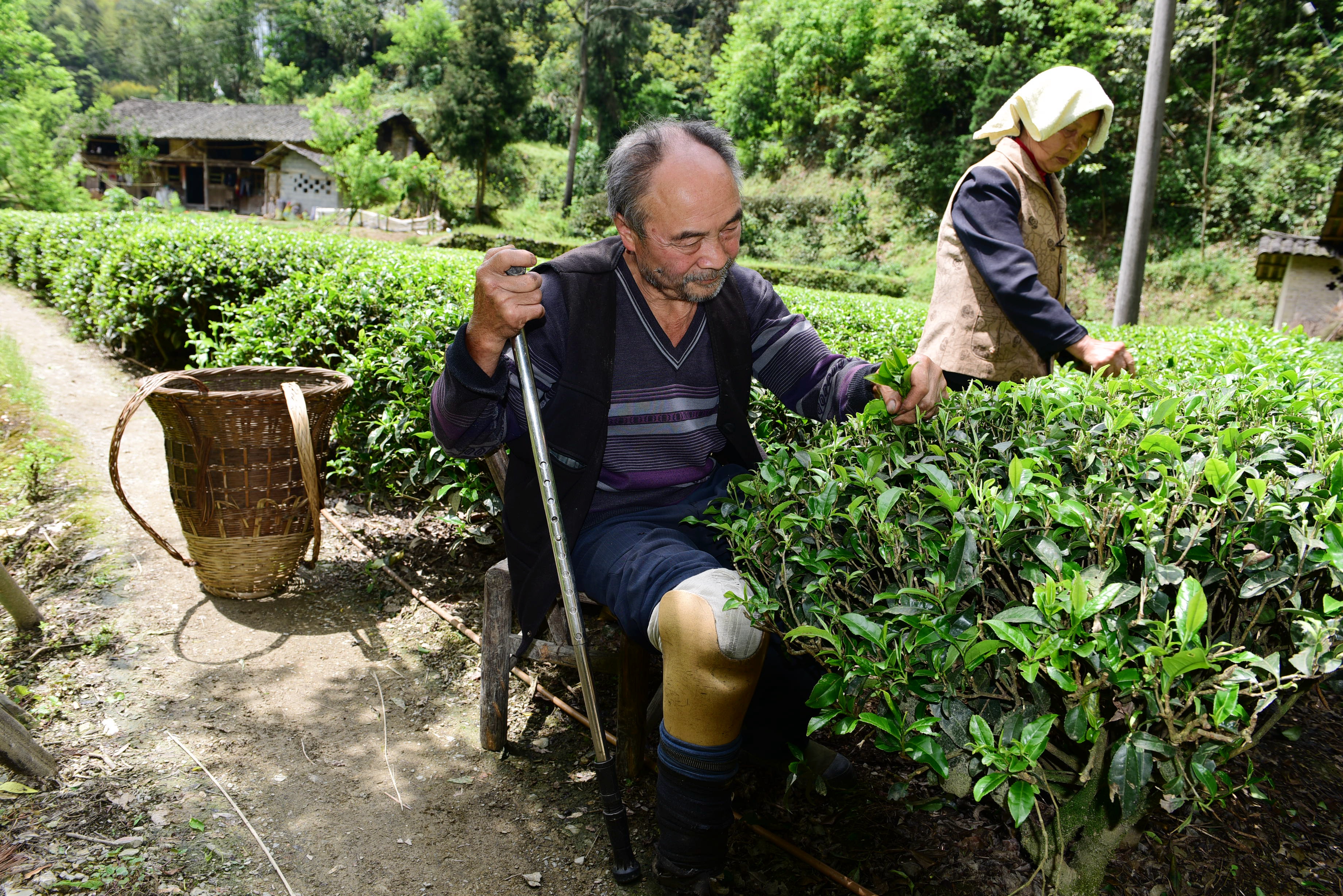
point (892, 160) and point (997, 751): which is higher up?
point (892, 160)

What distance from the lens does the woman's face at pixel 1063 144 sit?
311 centimetres

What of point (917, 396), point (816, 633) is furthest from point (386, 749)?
point (917, 396)

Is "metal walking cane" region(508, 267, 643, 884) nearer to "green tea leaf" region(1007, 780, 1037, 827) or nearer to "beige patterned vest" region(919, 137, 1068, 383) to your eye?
"green tea leaf" region(1007, 780, 1037, 827)

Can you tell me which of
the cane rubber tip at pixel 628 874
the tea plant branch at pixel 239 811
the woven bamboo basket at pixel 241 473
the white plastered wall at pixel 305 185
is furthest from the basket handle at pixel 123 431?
the white plastered wall at pixel 305 185

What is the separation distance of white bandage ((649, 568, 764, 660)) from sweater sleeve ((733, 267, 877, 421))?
0.84m

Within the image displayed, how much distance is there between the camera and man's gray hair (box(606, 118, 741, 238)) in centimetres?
240

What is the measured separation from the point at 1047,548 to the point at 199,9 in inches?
3996

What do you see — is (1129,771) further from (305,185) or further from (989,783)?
(305,185)

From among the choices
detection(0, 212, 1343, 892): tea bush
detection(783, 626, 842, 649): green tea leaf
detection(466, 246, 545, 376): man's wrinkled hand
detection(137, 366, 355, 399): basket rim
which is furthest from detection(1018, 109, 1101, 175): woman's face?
detection(137, 366, 355, 399): basket rim

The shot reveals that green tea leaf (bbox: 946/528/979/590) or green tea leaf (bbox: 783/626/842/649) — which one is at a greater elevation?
green tea leaf (bbox: 946/528/979/590)

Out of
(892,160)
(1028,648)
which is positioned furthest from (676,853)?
(892,160)

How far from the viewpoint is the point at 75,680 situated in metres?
3.07

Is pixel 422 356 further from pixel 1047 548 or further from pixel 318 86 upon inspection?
pixel 318 86

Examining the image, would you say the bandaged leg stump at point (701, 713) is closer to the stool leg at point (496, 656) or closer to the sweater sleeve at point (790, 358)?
the sweater sleeve at point (790, 358)
